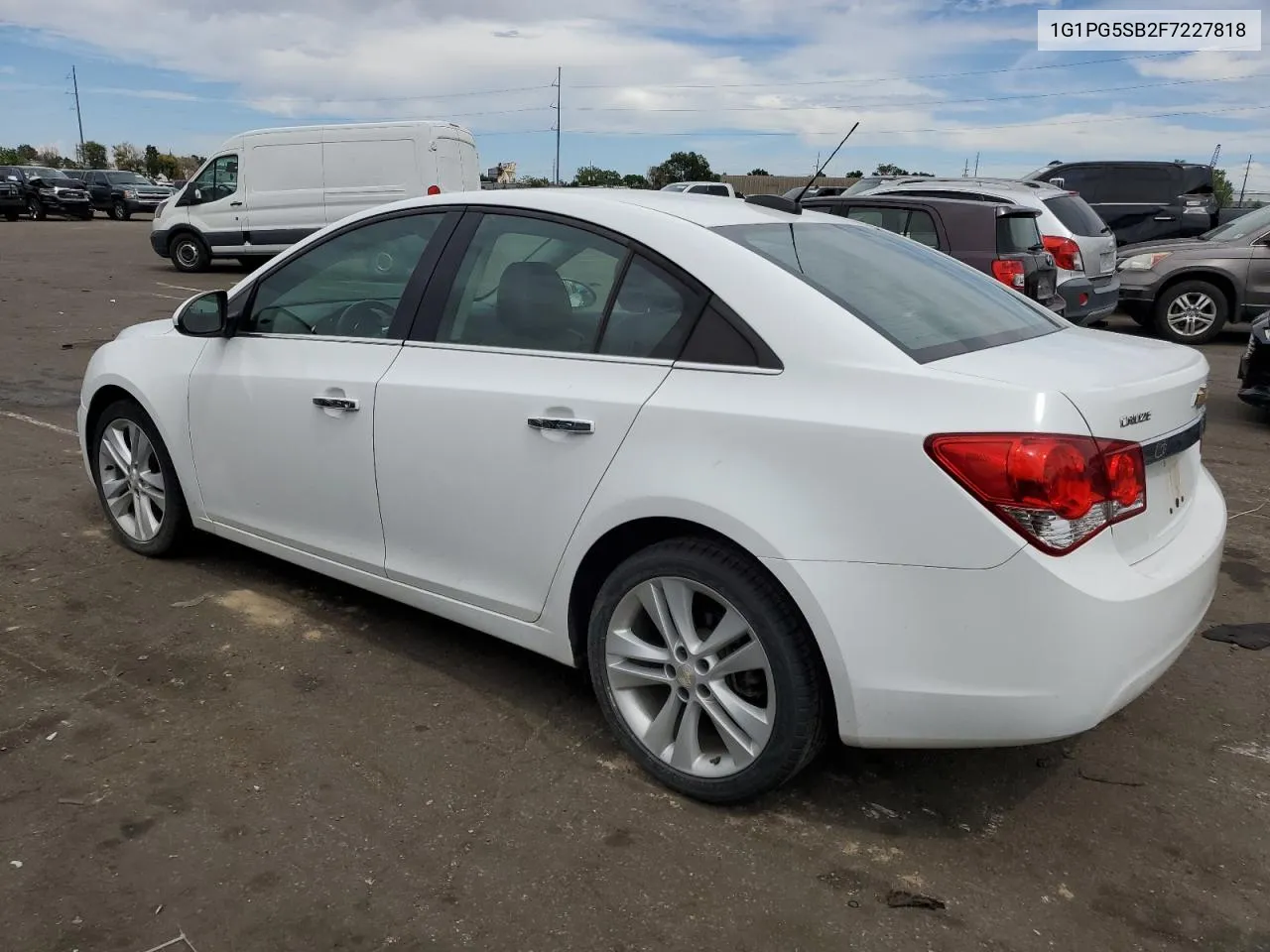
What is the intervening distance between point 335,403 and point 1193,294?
1089 cm

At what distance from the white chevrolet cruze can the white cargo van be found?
1372 centimetres

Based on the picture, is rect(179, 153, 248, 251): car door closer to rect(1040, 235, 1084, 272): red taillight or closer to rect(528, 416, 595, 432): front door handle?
rect(1040, 235, 1084, 272): red taillight

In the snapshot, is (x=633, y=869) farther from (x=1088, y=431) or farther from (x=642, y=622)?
(x=1088, y=431)

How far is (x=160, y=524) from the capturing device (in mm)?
4438

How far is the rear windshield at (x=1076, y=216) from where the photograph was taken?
1038 cm

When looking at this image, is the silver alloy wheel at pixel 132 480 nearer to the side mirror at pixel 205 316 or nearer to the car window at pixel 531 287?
the side mirror at pixel 205 316

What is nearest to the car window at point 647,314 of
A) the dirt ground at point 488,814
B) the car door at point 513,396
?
the car door at point 513,396

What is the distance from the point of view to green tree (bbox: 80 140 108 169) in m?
90.6

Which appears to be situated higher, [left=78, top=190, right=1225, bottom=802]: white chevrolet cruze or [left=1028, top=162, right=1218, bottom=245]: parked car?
[left=1028, top=162, right=1218, bottom=245]: parked car

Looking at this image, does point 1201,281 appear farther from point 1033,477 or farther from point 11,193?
point 11,193

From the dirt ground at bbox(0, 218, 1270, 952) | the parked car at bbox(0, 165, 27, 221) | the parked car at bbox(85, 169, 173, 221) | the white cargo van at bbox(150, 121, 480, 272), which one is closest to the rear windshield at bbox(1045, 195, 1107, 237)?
the dirt ground at bbox(0, 218, 1270, 952)

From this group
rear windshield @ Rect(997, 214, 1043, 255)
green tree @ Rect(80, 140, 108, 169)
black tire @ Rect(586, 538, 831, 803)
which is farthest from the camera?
green tree @ Rect(80, 140, 108, 169)

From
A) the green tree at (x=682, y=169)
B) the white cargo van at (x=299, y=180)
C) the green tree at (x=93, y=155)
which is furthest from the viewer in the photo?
the green tree at (x=93, y=155)

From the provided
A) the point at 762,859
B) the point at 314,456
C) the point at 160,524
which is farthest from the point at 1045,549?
the point at 160,524
